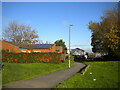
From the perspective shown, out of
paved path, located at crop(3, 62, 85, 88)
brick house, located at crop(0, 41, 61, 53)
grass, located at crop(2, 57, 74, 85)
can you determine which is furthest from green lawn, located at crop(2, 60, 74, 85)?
brick house, located at crop(0, 41, 61, 53)

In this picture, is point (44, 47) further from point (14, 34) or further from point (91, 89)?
point (91, 89)

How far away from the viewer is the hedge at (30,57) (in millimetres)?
25230

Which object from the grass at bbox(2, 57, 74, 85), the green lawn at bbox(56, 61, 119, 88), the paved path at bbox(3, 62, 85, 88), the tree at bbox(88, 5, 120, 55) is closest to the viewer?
the paved path at bbox(3, 62, 85, 88)

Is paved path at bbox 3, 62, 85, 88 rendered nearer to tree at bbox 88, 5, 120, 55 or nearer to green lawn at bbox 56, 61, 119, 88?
green lawn at bbox 56, 61, 119, 88

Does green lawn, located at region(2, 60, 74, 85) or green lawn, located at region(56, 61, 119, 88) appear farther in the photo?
green lawn, located at region(2, 60, 74, 85)

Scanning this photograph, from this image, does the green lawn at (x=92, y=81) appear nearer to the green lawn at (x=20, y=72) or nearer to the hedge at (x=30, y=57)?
the green lawn at (x=20, y=72)

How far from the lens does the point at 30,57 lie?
2542 centimetres

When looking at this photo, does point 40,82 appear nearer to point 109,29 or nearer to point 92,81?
point 92,81

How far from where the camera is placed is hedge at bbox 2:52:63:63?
2523 centimetres

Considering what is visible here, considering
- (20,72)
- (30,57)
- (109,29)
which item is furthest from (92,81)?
(109,29)

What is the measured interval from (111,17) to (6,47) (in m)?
26.3

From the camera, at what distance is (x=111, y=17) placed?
29688mm

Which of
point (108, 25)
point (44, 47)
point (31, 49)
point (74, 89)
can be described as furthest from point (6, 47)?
point (74, 89)

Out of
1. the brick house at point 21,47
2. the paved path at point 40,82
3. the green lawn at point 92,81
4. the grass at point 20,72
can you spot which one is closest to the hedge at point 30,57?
the grass at point 20,72
